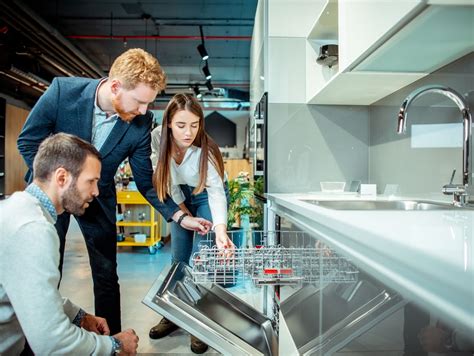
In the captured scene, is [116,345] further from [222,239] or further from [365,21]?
[365,21]

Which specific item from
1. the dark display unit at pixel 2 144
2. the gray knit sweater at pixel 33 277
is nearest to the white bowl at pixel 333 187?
the gray knit sweater at pixel 33 277

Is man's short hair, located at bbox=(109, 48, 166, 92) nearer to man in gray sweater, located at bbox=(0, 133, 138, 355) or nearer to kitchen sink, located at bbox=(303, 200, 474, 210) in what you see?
man in gray sweater, located at bbox=(0, 133, 138, 355)

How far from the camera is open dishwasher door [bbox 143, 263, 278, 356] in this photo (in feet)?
3.54

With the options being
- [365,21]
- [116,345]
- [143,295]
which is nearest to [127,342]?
[116,345]

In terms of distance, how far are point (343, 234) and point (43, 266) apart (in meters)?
0.70

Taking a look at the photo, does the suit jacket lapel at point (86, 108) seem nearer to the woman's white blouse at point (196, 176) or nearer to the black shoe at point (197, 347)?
the woman's white blouse at point (196, 176)

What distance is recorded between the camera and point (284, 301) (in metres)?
1.55

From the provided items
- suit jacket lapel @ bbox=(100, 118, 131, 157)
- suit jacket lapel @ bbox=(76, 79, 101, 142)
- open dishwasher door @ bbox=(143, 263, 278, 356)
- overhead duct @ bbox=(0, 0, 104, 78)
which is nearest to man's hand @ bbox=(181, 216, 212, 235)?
open dishwasher door @ bbox=(143, 263, 278, 356)

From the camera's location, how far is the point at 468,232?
2.30ft

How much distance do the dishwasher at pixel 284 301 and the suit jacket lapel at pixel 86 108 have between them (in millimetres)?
715

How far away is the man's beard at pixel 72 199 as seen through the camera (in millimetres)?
1105

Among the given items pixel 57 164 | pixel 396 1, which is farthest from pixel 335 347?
pixel 396 1

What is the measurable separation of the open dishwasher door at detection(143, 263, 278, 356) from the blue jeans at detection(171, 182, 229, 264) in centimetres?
62

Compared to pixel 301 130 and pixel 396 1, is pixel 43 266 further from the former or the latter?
A: pixel 301 130
